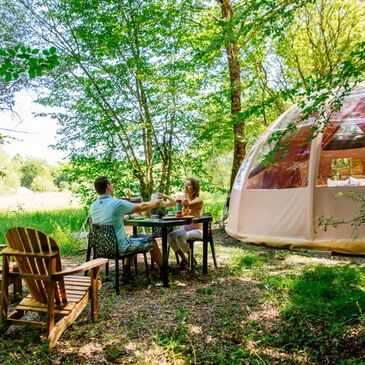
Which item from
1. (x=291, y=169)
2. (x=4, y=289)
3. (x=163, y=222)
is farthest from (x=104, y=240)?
(x=291, y=169)

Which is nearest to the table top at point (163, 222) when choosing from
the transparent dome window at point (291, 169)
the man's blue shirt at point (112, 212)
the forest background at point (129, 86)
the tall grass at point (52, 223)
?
the man's blue shirt at point (112, 212)

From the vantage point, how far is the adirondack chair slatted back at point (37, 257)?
8.98ft

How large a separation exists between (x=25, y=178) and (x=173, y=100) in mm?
31193

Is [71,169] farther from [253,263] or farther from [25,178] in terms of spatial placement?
[25,178]

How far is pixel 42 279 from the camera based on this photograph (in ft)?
9.02

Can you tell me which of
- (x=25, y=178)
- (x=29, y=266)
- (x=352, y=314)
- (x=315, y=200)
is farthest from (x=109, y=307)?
(x=25, y=178)

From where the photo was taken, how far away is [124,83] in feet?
25.6

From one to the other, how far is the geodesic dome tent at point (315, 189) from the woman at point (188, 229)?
160cm

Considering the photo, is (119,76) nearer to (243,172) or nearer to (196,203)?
(243,172)

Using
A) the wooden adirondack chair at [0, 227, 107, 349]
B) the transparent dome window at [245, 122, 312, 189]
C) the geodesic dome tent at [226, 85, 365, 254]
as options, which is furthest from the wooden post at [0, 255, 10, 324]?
the transparent dome window at [245, 122, 312, 189]

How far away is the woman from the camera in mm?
5082

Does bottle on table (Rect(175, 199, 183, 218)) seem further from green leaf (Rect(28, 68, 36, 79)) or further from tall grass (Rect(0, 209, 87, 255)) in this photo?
tall grass (Rect(0, 209, 87, 255))

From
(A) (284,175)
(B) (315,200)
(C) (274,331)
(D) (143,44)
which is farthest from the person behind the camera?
(D) (143,44)

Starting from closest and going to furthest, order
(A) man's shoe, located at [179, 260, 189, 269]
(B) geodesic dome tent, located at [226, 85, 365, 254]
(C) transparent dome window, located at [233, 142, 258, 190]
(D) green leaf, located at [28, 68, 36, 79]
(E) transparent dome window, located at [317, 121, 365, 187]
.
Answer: (D) green leaf, located at [28, 68, 36, 79] < (A) man's shoe, located at [179, 260, 189, 269] < (B) geodesic dome tent, located at [226, 85, 365, 254] < (E) transparent dome window, located at [317, 121, 365, 187] < (C) transparent dome window, located at [233, 142, 258, 190]
